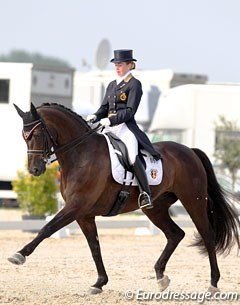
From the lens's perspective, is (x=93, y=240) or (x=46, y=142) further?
(x=93, y=240)

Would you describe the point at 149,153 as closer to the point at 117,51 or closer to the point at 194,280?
the point at 117,51

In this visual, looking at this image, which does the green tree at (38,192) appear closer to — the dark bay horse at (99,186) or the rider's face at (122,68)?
the dark bay horse at (99,186)

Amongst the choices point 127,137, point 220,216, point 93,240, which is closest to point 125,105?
point 127,137

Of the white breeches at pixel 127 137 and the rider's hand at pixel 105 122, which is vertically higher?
the rider's hand at pixel 105 122

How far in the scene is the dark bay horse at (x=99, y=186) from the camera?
28.2 ft

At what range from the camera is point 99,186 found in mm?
8820

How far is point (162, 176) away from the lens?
31.2 feet

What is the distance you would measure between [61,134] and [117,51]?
39.9 inches

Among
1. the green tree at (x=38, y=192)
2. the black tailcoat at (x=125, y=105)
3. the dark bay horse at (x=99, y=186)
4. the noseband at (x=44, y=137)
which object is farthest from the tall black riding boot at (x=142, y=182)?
the green tree at (x=38, y=192)

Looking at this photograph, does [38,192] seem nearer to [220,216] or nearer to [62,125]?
[220,216]

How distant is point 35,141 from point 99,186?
757 mm

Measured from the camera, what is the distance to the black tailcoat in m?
8.99

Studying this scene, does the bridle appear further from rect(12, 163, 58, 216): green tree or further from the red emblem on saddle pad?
rect(12, 163, 58, 216): green tree

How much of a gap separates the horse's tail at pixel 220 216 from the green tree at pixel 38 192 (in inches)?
287
